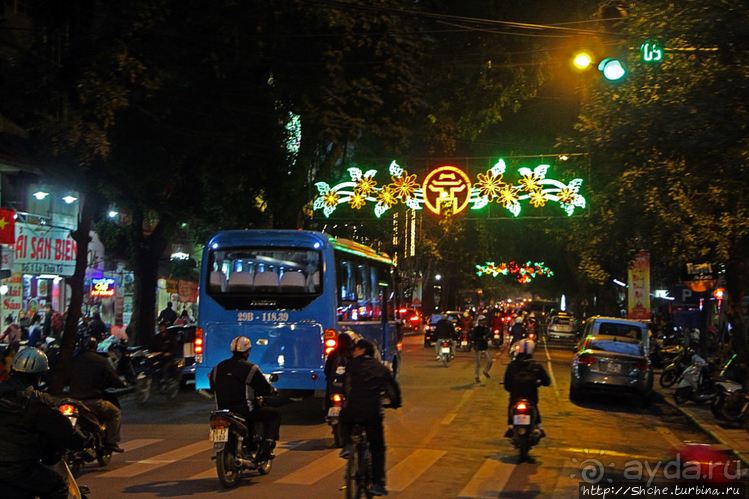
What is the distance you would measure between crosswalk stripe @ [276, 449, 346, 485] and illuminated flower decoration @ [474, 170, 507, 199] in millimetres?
16021

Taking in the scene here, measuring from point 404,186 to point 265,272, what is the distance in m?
11.7

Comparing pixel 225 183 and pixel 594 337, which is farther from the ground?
pixel 225 183

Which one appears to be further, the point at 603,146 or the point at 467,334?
the point at 467,334

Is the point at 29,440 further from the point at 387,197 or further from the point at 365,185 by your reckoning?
the point at 365,185

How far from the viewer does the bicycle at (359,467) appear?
838 cm

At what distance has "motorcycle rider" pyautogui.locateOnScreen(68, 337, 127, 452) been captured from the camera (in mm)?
10789

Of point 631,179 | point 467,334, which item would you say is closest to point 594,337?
point 631,179

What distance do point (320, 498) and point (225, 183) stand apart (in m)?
14.7

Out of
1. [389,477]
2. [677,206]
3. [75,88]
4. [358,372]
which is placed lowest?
[389,477]

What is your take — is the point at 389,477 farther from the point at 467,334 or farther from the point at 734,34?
the point at 467,334

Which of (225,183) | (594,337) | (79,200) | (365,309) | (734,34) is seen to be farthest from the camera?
(79,200)

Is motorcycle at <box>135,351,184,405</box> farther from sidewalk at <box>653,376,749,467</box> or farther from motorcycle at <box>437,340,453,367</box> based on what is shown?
motorcycle at <box>437,340,453,367</box>

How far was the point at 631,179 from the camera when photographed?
567 inches

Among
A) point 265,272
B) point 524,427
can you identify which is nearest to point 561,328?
point 265,272
